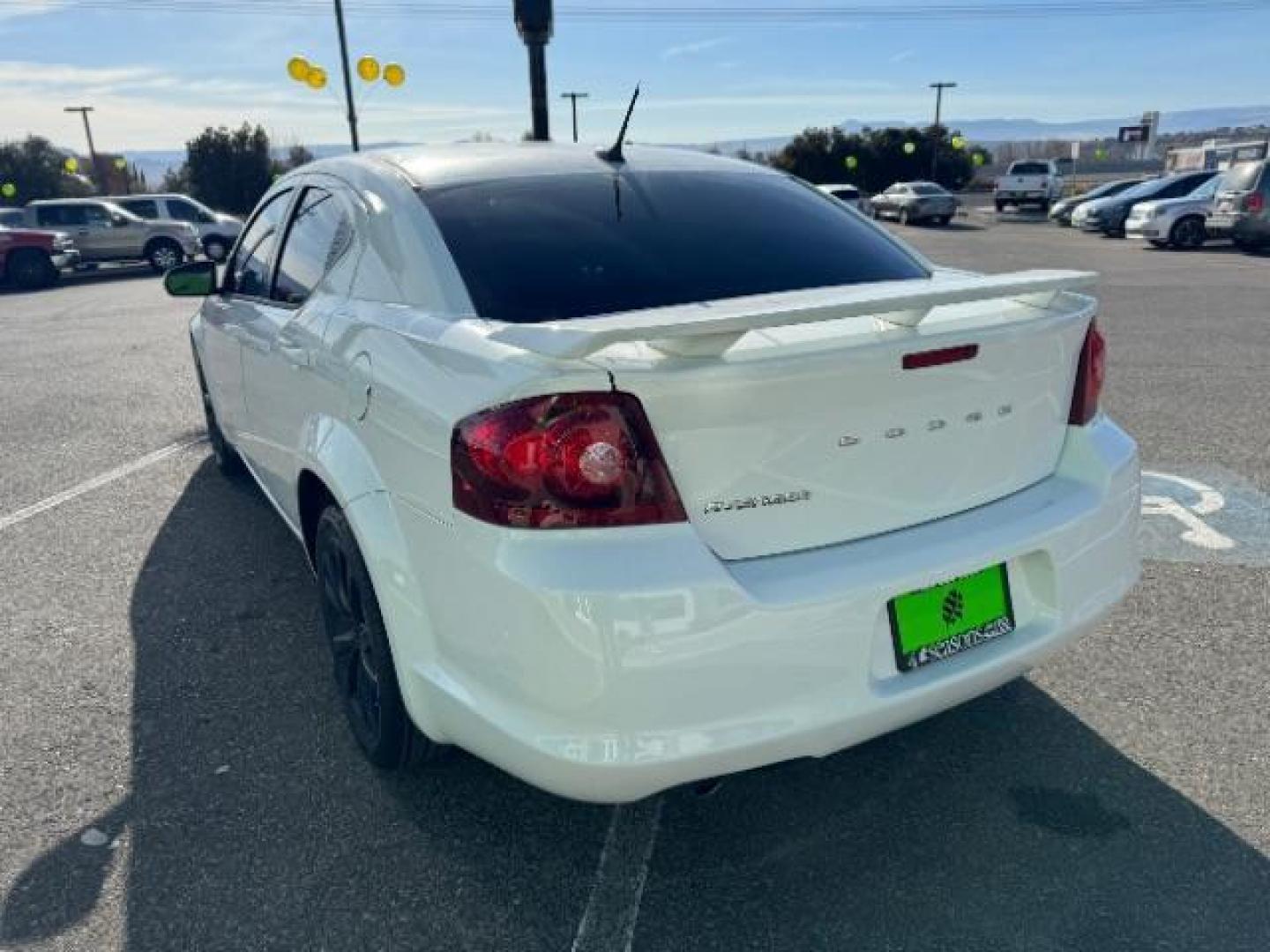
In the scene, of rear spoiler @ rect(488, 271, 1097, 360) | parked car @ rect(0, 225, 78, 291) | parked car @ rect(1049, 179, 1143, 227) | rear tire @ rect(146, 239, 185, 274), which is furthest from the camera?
parked car @ rect(1049, 179, 1143, 227)

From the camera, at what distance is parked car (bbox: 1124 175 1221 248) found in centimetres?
1984

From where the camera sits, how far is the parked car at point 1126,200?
22078mm

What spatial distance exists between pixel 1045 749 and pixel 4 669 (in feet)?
11.1

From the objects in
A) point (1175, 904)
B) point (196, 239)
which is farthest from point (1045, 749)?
point (196, 239)

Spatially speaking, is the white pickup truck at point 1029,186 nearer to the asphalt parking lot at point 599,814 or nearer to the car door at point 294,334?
the asphalt parking lot at point 599,814

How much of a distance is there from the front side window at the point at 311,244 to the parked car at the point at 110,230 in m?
20.3

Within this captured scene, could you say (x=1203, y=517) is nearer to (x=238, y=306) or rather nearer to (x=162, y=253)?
(x=238, y=306)

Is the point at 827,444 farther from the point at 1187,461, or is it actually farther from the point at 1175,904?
the point at 1187,461

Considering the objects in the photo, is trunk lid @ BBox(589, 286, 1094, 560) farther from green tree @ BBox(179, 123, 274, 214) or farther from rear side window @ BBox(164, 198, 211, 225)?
green tree @ BBox(179, 123, 274, 214)

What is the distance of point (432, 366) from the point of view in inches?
82.7

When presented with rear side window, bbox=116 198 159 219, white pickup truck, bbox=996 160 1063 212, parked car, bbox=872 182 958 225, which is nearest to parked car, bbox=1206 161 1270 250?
parked car, bbox=872 182 958 225

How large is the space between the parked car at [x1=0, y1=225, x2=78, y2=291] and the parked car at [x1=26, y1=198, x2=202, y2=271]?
118 cm

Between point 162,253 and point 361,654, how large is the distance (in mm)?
21698

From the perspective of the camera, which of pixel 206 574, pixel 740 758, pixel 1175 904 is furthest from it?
pixel 206 574
